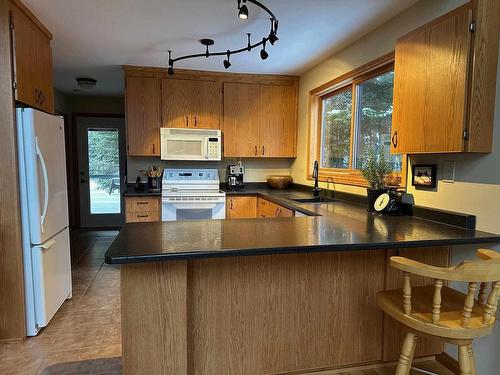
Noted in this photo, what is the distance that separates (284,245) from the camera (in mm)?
1471

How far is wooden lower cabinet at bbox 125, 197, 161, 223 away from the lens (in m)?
3.74

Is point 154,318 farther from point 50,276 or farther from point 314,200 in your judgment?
point 314,200

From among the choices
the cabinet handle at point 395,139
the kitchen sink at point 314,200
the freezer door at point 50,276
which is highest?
the cabinet handle at point 395,139

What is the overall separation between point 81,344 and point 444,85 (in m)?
2.76

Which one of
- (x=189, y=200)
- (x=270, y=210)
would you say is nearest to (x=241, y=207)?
(x=270, y=210)

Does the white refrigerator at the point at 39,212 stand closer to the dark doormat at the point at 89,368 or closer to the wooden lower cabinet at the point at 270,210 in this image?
the dark doormat at the point at 89,368

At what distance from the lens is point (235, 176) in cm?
439

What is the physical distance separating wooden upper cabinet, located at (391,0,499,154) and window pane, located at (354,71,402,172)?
0.56 meters

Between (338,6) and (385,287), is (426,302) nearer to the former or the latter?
(385,287)

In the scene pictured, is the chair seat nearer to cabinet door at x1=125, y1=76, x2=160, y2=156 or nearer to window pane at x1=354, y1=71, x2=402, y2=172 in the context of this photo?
window pane at x1=354, y1=71, x2=402, y2=172

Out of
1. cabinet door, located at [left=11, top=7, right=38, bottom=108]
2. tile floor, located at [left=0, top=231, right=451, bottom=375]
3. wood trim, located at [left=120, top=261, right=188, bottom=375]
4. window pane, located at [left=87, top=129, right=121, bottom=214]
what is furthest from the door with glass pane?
wood trim, located at [left=120, top=261, right=188, bottom=375]

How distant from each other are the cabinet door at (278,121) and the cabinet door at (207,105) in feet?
1.88

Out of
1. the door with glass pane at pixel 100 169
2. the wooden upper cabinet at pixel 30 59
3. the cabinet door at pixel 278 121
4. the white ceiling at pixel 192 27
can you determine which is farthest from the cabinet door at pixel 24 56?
the door with glass pane at pixel 100 169

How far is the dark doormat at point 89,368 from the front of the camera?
198 cm
